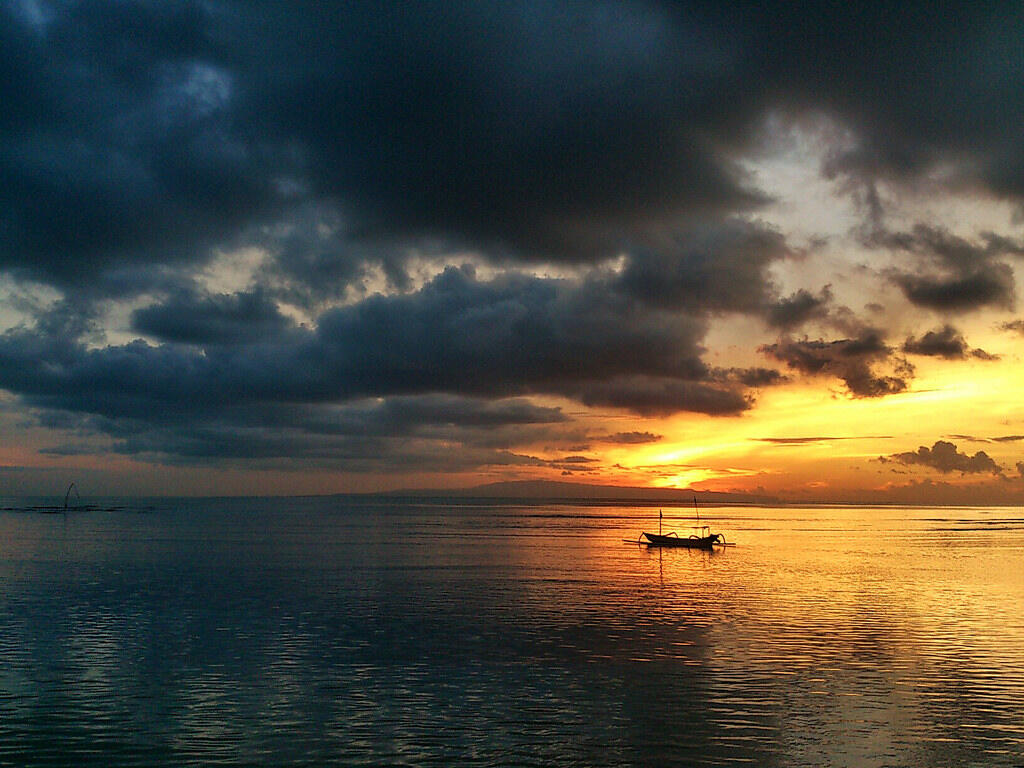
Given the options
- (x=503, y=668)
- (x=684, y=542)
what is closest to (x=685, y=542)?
(x=684, y=542)

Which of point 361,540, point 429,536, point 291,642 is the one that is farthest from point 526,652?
point 429,536

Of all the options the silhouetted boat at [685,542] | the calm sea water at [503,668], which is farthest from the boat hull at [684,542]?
the calm sea water at [503,668]

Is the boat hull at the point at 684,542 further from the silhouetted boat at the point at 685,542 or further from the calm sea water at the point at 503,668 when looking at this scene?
the calm sea water at the point at 503,668

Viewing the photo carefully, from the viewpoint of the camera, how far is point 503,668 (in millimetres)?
42844

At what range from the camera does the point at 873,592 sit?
7625 cm

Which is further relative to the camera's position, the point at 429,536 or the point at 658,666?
the point at 429,536

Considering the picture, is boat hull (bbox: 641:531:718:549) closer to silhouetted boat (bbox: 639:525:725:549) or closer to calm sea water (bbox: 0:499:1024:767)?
silhouetted boat (bbox: 639:525:725:549)

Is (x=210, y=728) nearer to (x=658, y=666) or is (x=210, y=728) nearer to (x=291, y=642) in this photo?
(x=291, y=642)

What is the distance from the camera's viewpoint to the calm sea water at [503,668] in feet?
99.5

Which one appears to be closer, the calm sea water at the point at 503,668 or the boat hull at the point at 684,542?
the calm sea water at the point at 503,668

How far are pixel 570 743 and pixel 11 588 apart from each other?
62.1 m

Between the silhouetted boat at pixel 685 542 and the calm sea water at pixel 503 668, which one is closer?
the calm sea water at pixel 503 668

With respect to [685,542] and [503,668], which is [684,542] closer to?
[685,542]

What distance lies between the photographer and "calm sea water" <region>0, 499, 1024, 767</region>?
30.3m
